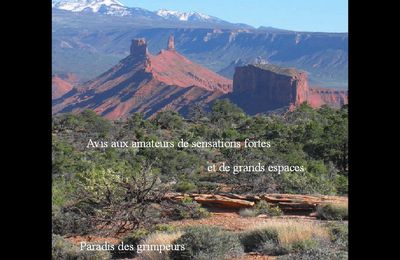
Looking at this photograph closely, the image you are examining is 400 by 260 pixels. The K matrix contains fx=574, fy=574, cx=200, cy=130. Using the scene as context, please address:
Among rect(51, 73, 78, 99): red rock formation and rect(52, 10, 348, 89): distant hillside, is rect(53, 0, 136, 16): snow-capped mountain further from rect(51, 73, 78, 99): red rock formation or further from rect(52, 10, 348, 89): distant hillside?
rect(51, 73, 78, 99): red rock formation

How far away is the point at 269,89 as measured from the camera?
66.1m

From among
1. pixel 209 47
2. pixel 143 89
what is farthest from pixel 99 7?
pixel 143 89

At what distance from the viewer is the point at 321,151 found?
52.1 ft

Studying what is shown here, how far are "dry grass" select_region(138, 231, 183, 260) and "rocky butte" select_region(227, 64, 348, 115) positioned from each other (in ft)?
190

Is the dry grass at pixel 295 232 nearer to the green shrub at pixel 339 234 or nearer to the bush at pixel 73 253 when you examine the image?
the green shrub at pixel 339 234

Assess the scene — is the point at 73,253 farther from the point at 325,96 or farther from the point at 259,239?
the point at 325,96

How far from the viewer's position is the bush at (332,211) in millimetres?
7741

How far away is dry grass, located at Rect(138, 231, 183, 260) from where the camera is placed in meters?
5.43

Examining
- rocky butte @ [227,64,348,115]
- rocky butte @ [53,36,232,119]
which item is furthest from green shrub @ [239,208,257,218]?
rocky butte @ [227,64,348,115]

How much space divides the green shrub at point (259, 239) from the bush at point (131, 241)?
114cm
